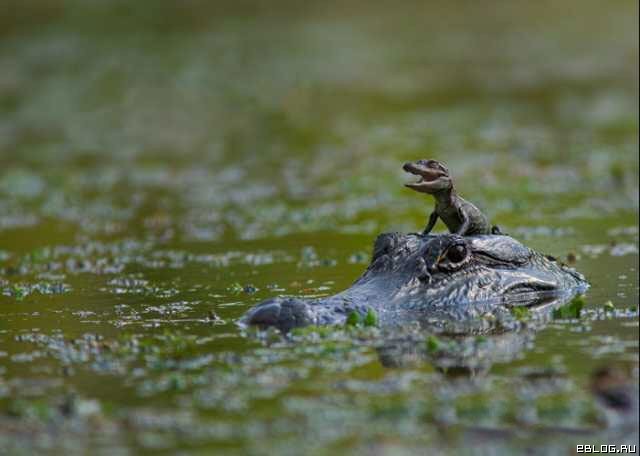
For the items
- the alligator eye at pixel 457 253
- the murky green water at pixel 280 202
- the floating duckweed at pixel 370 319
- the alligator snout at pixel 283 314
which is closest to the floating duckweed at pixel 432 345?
the murky green water at pixel 280 202

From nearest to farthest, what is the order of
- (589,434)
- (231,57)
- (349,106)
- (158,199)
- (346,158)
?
1. (589,434)
2. (158,199)
3. (346,158)
4. (349,106)
5. (231,57)

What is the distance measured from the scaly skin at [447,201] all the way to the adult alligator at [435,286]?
5.4 inches

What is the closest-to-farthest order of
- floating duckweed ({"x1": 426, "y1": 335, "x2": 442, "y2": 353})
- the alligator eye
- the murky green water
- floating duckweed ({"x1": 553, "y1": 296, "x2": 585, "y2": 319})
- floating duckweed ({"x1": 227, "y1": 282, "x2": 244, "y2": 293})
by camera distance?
the murky green water, floating duckweed ({"x1": 426, "y1": 335, "x2": 442, "y2": 353}), floating duckweed ({"x1": 553, "y1": 296, "x2": 585, "y2": 319}), the alligator eye, floating duckweed ({"x1": 227, "y1": 282, "x2": 244, "y2": 293})

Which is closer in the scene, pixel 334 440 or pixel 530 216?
pixel 334 440

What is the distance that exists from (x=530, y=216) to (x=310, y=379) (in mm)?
8059

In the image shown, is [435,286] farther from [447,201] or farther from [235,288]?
[235,288]

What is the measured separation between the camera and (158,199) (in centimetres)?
1734

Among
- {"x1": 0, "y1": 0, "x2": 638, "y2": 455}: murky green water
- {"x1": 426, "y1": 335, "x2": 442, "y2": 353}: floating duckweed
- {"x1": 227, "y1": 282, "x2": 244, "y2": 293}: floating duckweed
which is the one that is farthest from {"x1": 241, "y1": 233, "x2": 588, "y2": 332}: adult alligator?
{"x1": 227, "y1": 282, "x2": 244, "y2": 293}: floating duckweed

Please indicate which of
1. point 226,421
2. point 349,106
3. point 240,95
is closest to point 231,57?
point 240,95

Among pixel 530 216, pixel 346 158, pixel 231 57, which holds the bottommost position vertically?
pixel 530 216

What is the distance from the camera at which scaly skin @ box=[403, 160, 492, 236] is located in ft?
28.2

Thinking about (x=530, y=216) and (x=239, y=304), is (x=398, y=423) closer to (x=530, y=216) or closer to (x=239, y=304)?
(x=239, y=304)

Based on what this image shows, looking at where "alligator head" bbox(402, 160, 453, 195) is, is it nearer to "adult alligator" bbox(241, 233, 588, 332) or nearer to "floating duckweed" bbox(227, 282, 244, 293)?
"adult alligator" bbox(241, 233, 588, 332)

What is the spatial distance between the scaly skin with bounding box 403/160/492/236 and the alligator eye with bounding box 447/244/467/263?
24cm
